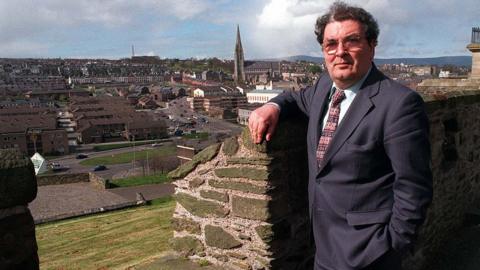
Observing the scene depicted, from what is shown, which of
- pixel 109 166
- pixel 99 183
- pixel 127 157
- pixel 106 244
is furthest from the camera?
pixel 127 157

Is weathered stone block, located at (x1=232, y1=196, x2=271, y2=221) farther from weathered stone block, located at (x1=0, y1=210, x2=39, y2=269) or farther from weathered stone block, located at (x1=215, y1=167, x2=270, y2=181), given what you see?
weathered stone block, located at (x1=0, y1=210, x2=39, y2=269)

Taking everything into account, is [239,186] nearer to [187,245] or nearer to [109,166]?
[187,245]

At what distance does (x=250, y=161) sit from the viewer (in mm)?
3434

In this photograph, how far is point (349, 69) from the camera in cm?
253

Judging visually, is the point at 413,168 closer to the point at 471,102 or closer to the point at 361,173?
the point at 361,173

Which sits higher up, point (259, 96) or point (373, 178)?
point (373, 178)

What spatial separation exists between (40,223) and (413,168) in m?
24.1

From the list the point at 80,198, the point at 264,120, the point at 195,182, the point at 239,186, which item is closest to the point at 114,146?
the point at 80,198

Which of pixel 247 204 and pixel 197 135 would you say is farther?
pixel 197 135

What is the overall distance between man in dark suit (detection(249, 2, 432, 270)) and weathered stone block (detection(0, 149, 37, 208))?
1674mm

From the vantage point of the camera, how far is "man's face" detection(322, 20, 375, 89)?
247 centimetres

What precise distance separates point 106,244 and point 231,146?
10.3 meters

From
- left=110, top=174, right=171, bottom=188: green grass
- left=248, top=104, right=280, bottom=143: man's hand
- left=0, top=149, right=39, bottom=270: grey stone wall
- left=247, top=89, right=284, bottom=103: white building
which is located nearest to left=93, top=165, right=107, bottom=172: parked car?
left=110, top=174, right=171, bottom=188: green grass

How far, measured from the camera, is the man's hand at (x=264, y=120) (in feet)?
10.3
